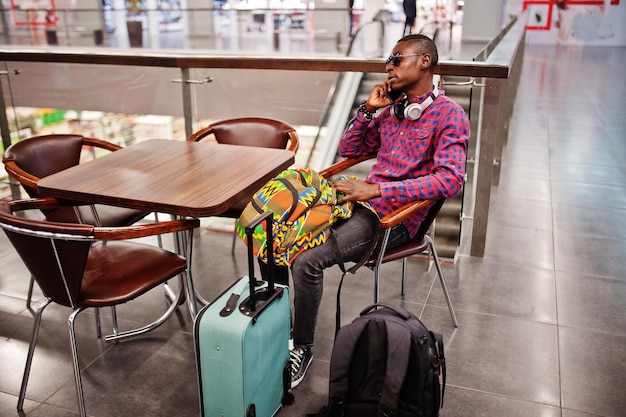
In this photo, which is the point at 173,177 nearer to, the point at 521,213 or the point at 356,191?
the point at 356,191

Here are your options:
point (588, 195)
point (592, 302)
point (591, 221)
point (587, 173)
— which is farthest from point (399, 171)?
point (587, 173)

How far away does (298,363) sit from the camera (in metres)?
2.27

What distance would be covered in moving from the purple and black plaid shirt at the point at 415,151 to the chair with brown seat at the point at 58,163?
3.89ft

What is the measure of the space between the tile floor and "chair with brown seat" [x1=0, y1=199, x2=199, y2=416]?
321 mm

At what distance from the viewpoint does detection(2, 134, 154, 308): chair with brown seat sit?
8.83 feet

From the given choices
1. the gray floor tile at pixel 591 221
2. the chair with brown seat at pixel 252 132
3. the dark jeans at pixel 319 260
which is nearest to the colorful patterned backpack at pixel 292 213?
the dark jeans at pixel 319 260

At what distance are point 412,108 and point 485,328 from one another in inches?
42.2

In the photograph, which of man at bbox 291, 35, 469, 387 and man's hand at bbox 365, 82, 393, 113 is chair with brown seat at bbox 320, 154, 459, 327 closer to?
man at bbox 291, 35, 469, 387

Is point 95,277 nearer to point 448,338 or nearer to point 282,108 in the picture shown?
point 448,338

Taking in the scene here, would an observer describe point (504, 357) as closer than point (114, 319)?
Yes

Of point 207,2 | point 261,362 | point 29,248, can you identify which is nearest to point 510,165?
point 261,362

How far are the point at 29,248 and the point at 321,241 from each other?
1.01 meters

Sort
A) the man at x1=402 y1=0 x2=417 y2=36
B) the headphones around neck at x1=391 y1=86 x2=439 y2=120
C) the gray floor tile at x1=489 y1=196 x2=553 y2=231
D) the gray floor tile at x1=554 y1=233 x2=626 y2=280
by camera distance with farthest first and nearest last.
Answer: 1. the man at x1=402 y1=0 x2=417 y2=36
2. the gray floor tile at x1=489 y1=196 x2=553 y2=231
3. the gray floor tile at x1=554 y1=233 x2=626 y2=280
4. the headphones around neck at x1=391 y1=86 x2=439 y2=120

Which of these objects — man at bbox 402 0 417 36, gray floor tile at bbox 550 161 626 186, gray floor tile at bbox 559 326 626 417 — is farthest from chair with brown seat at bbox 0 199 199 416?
man at bbox 402 0 417 36
